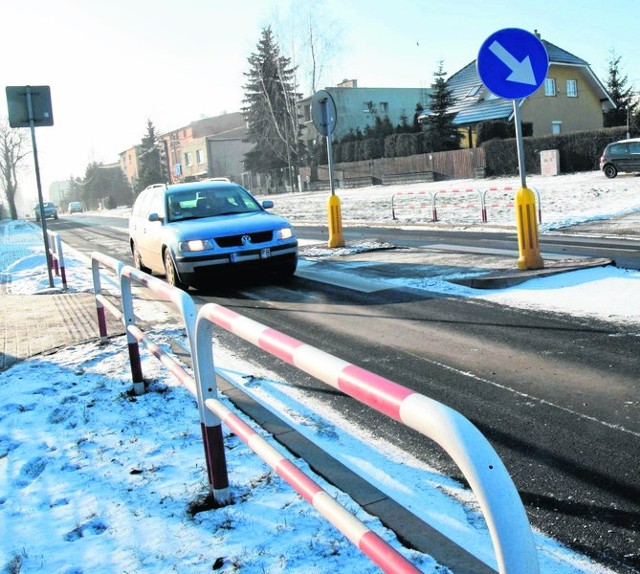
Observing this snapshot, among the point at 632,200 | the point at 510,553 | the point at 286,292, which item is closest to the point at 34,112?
the point at 286,292

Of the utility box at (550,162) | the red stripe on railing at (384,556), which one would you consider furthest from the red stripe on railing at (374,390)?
the utility box at (550,162)

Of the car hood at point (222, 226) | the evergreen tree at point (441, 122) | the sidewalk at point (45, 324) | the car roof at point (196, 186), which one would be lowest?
the sidewalk at point (45, 324)

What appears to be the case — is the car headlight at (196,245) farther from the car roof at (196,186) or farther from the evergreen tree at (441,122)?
the evergreen tree at (441,122)

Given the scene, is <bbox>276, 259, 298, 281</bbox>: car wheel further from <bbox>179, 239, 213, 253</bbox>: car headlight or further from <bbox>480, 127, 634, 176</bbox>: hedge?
<bbox>480, 127, 634, 176</bbox>: hedge

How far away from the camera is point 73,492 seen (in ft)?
12.0

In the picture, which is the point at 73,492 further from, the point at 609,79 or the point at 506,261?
the point at 609,79

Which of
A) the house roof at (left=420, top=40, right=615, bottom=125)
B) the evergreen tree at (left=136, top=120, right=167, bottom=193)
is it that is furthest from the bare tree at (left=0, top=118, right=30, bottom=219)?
the house roof at (left=420, top=40, right=615, bottom=125)

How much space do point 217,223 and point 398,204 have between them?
1878 centimetres

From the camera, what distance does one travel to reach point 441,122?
4438 centimetres

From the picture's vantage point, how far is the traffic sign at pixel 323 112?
1297cm

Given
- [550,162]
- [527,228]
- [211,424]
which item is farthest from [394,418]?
[550,162]

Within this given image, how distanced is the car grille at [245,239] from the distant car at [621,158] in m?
21.8

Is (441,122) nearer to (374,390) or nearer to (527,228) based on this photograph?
(527,228)

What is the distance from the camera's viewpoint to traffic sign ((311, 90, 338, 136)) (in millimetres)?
12969
